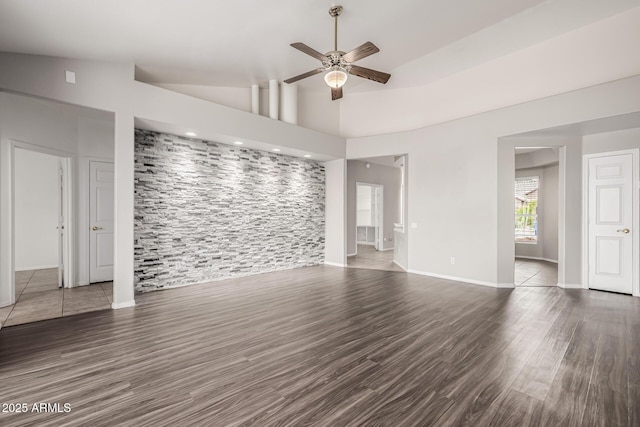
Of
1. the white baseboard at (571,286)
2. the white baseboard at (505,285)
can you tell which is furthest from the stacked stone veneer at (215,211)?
the white baseboard at (571,286)

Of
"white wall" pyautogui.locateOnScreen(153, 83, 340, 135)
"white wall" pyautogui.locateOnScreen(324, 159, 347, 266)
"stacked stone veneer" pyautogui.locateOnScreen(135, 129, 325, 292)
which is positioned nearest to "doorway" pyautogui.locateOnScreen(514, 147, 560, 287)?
"white wall" pyautogui.locateOnScreen(324, 159, 347, 266)

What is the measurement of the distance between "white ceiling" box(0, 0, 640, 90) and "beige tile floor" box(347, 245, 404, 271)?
4241mm

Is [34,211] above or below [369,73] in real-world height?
below

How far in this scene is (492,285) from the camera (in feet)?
16.2

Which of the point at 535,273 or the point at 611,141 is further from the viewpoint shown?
the point at 535,273

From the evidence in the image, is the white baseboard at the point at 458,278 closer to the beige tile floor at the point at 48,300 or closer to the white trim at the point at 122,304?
the white trim at the point at 122,304

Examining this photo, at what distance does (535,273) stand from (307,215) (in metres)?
5.09

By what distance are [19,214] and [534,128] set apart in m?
9.94

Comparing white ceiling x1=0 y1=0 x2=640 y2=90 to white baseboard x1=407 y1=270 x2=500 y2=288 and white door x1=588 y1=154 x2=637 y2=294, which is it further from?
white baseboard x1=407 y1=270 x2=500 y2=288

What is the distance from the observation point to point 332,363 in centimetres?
237

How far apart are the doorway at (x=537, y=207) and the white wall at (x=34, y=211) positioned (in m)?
10.9

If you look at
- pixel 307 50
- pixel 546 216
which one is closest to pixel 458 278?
pixel 307 50

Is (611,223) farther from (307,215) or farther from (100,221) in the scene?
(100,221)

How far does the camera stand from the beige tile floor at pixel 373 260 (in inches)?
264
